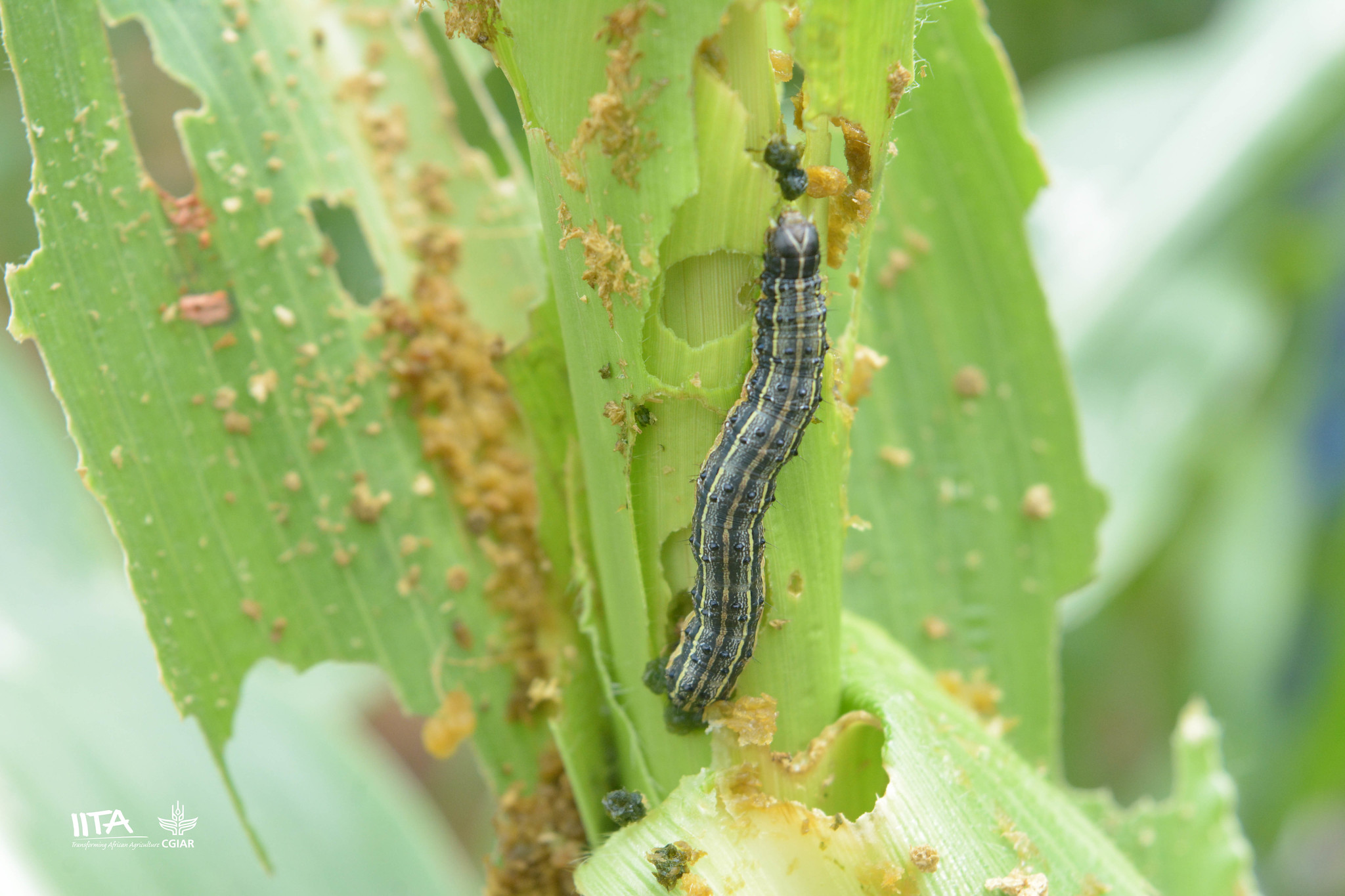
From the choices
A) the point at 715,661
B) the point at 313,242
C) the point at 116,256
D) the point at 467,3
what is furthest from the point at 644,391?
the point at 116,256

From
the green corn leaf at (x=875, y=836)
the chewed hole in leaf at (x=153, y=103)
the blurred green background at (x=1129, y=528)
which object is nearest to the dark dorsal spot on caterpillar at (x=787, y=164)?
the green corn leaf at (x=875, y=836)

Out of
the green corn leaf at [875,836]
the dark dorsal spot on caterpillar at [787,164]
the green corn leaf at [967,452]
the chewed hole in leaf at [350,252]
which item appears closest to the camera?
the dark dorsal spot on caterpillar at [787,164]

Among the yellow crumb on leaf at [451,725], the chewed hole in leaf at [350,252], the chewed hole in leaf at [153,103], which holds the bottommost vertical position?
the yellow crumb on leaf at [451,725]

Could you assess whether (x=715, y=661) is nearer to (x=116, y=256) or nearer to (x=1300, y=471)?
(x=116, y=256)

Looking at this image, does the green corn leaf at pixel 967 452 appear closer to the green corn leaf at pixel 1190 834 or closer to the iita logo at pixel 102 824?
the green corn leaf at pixel 1190 834

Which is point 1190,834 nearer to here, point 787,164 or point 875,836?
point 875,836

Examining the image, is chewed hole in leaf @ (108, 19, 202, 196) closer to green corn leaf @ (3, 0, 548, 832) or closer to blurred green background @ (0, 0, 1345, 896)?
blurred green background @ (0, 0, 1345, 896)
